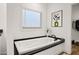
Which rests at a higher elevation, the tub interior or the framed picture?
the framed picture

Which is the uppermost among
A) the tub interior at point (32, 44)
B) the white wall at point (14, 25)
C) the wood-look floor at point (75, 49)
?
the white wall at point (14, 25)

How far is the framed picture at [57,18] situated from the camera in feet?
3.95

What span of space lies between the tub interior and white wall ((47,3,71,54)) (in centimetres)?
14

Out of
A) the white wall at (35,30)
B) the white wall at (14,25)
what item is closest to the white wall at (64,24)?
the white wall at (35,30)

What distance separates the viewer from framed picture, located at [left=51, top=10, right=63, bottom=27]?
1.20 meters

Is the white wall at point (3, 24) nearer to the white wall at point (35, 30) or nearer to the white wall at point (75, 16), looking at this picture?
the white wall at point (35, 30)

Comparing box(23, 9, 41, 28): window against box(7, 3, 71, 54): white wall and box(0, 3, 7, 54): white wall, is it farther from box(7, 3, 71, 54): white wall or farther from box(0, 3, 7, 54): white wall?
box(0, 3, 7, 54): white wall

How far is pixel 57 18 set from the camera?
3.98 feet

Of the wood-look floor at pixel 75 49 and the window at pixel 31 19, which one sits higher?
the window at pixel 31 19

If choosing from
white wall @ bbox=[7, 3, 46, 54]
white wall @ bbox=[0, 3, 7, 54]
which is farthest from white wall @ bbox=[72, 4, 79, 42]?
white wall @ bbox=[0, 3, 7, 54]

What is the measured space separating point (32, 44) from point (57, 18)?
18.5 inches

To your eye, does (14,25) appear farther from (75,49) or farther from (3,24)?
(75,49)

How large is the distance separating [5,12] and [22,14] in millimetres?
203

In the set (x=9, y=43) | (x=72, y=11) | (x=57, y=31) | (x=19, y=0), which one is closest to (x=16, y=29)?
(x=9, y=43)
